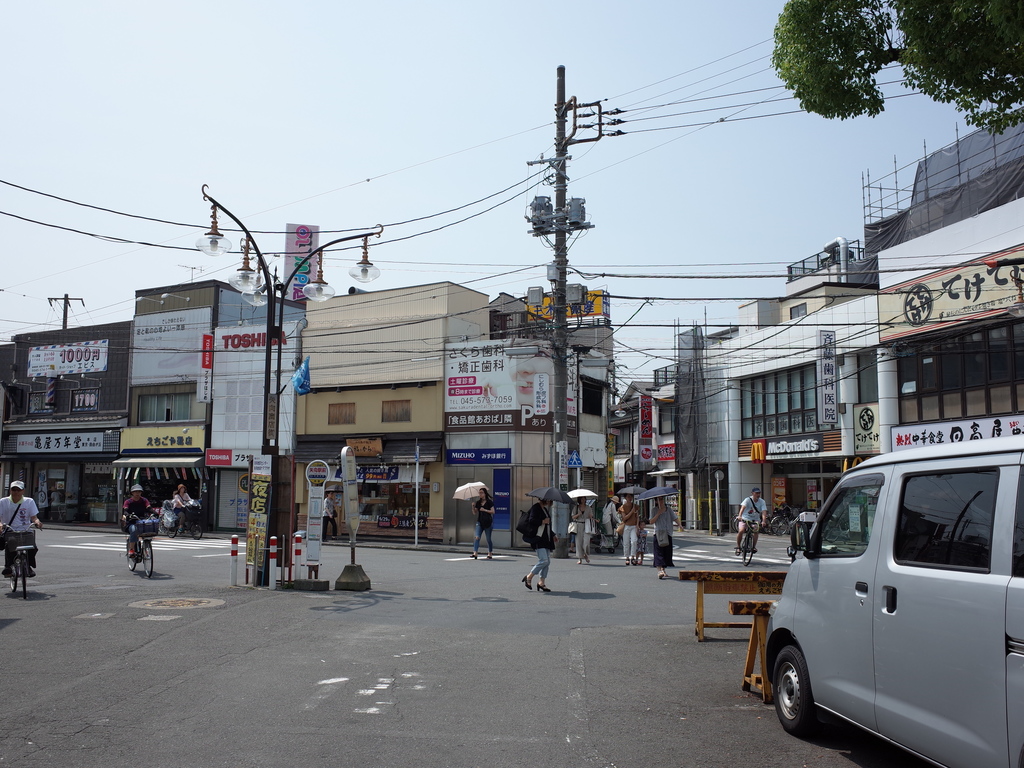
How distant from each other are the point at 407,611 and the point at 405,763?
6889 mm

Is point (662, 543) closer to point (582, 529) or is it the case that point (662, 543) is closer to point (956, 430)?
point (582, 529)

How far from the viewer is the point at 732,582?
381 inches

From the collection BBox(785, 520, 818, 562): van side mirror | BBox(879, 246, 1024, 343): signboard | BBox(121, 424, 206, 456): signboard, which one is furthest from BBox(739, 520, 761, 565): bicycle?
BBox(121, 424, 206, 456): signboard

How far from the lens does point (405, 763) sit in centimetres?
551

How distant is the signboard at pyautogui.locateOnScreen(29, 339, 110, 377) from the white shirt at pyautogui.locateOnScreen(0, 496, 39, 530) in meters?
29.0

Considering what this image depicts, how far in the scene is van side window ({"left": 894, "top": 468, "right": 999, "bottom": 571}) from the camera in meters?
4.25

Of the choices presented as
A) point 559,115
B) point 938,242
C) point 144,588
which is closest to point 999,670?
point 144,588

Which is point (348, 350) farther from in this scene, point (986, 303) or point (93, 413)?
point (986, 303)

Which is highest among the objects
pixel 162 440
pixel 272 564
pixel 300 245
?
pixel 300 245

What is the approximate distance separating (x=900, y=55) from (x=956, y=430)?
22.9 meters

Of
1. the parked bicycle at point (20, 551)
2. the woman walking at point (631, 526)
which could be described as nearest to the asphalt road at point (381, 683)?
the parked bicycle at point (20, 551)

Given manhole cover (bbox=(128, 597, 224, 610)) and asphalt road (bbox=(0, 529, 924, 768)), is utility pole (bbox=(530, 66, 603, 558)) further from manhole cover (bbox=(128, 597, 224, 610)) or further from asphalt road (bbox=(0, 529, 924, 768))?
manhole cover (bbox=(128, 597, 224, 610))

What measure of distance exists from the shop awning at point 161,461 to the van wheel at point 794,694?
3367 cm

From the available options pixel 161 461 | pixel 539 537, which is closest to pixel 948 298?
pixel 539 537
